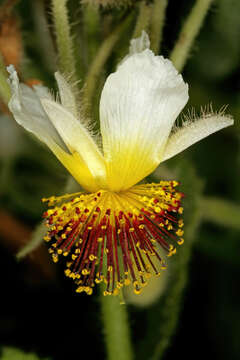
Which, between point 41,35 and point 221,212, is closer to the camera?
point 221,212

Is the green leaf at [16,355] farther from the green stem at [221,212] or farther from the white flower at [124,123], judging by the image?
the green stem at [221,212]

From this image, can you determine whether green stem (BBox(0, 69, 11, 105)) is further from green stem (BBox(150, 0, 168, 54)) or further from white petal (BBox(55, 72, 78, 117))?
green stem (BBox(150, 0, 168, 54))

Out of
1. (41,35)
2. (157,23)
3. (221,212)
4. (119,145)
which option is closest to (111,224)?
(119,145)

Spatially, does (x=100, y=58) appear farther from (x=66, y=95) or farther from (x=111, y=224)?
(x=111, y=224)

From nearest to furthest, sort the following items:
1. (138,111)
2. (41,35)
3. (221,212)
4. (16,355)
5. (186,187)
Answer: (138,111) < (16,355) < (186,187) < (221,212) < (41,35)

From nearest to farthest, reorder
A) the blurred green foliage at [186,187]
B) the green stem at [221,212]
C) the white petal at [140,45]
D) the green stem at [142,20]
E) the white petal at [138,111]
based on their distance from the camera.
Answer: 1. the white petal at [138,111]
2. the white petal at [140,45]
3. the green stem at [142,20]
4. the blurred green foliage at [186,187]
5. the green stem at [221,212]

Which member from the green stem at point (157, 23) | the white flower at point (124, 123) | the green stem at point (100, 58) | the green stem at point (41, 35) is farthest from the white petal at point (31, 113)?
the green stem at point (41, 35)

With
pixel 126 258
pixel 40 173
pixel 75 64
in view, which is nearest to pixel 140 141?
pixel 126 258
